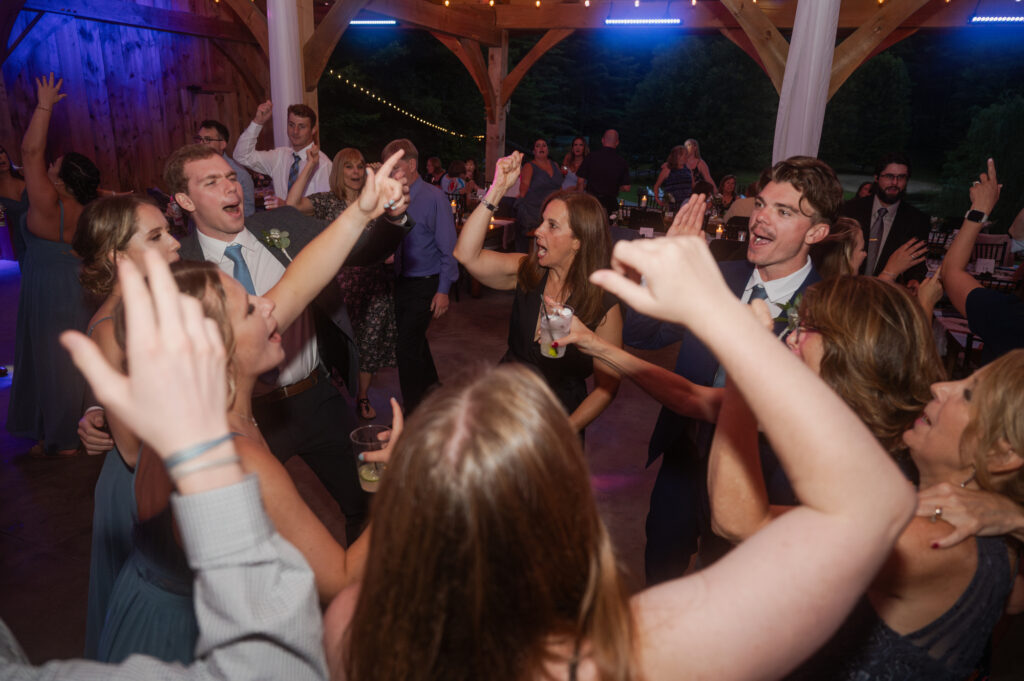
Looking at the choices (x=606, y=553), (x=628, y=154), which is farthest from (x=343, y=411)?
(x=628, y=154)

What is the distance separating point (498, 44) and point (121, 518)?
412 inches

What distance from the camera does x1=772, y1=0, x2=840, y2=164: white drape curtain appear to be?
415cm

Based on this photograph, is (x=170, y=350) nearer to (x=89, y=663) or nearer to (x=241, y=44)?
(x=89, y=663)

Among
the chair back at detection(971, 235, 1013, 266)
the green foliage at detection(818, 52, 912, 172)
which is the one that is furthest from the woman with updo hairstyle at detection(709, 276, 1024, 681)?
the green foliage at detection(818, 52, 912, 172)

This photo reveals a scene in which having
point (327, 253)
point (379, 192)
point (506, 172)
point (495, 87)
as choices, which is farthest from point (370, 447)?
point (495, 87)

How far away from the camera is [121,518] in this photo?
1509mm

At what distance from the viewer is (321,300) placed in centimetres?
248

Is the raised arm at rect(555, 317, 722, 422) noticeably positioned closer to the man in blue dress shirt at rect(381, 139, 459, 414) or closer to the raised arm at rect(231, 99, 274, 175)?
the man in blue dress shirt at rect(381, 139, 459, 414)

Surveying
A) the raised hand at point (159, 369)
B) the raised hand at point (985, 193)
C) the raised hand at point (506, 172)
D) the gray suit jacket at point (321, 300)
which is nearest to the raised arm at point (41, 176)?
the gray suit jacket at point (321, 300)

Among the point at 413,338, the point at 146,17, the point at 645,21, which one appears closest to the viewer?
the point at 413,338

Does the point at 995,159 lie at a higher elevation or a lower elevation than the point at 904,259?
higher

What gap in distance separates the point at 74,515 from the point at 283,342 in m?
1.79

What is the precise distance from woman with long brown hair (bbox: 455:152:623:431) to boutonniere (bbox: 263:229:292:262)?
0.71 m

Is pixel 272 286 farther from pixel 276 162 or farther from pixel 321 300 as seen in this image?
pixel 276 162
